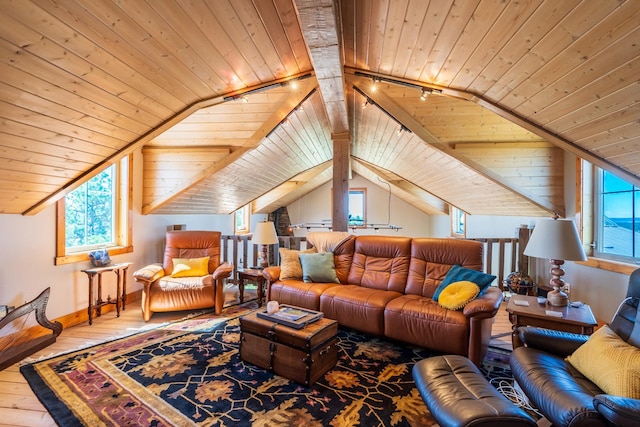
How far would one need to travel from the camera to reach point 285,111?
150 inches

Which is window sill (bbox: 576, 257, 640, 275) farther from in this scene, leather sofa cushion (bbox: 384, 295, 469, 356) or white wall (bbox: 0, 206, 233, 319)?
white wall (bbox: 0, 206, 233, 319)

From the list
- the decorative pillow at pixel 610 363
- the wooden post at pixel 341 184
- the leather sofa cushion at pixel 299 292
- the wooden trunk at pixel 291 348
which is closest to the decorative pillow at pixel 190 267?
the leather sofa cushion at pixel 299 292

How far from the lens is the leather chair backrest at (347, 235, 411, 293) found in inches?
135

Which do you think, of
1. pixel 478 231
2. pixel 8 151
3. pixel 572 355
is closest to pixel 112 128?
pixel 8 151

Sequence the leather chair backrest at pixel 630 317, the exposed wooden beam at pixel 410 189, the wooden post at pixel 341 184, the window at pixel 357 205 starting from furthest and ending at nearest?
the window at pixel 357 205 → the exposed wooden beam at pixel 410 189 → the wooden post at pixel 341 184 → the leather chair backrest at pixel 630 317

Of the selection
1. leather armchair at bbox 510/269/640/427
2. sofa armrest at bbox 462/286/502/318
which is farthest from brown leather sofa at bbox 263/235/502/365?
leather armchair at bbox 510/269/640/427

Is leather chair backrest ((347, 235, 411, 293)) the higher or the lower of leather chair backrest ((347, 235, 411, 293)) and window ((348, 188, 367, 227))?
the lower

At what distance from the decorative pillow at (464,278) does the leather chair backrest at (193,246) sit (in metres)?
2.88

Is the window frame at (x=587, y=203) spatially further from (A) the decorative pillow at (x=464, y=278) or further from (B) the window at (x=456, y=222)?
(B) the window at (x=456, y=222)

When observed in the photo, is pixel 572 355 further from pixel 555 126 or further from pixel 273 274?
pixel 273 274

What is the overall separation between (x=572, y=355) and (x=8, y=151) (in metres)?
4.17

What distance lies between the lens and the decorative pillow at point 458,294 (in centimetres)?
262

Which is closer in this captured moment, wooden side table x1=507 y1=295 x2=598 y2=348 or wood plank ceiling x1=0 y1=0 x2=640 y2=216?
→ wood plank ceiling x1=0 y1=0 x2=640 y2=216

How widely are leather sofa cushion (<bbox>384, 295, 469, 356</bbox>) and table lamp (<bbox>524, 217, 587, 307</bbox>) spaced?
806 millimetres
